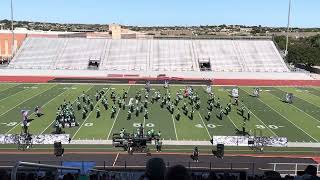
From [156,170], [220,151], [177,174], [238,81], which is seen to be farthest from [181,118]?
[177,174]

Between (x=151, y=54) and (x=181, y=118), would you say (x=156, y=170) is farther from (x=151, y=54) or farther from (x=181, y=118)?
(x=151, y=54)

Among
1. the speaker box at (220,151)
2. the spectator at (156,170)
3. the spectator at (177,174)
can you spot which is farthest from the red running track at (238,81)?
the spectator at (177,174)

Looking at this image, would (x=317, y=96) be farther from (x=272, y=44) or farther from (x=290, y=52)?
(x=290, y=52)

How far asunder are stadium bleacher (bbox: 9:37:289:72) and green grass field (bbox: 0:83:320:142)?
1826 cm

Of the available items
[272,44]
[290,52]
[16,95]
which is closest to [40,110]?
[16,95]

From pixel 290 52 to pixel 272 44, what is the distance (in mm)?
8431

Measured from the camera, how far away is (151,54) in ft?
197

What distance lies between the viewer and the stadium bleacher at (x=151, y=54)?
56156 mm

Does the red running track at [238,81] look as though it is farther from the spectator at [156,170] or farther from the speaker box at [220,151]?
the spectator at [156,170]

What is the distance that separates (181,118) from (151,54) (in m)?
34.1

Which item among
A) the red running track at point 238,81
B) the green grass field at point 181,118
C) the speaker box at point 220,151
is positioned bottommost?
the red running track at point 238,81

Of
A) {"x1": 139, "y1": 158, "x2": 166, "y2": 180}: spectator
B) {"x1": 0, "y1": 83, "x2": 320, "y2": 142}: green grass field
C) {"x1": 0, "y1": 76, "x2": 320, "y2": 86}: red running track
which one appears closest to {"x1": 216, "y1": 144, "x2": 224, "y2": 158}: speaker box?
{"x1": 0, "y1": 83, "x2": 320, "y2": 142}: green grass field

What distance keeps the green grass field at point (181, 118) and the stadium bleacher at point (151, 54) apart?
18.3 meters

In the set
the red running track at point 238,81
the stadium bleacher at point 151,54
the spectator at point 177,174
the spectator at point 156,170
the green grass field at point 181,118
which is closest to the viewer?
the spectator at point 177,174
